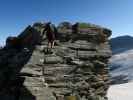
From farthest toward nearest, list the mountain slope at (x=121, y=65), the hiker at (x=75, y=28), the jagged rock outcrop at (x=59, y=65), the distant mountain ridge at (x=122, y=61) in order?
the mountain slope at (x=121, y=65) → the distant mountain ridge at (x=122, y=61) → the hiker at (x=75, y=28) → the jagged rock outcrop at (x=59, y=65)

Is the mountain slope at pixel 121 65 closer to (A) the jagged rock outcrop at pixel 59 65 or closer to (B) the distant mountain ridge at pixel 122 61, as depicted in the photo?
(B) the distant mountain ridge at pixel 122 61

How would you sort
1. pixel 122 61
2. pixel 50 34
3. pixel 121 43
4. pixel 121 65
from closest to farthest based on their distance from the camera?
pixel 50 34, pixel 121 65, pixel 122 61, pixel 121 43

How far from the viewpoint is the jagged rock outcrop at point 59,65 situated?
19234 millimetres

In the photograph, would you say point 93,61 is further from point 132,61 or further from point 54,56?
point 132,61

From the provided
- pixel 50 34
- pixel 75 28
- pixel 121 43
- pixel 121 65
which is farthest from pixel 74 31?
pixel 121 43

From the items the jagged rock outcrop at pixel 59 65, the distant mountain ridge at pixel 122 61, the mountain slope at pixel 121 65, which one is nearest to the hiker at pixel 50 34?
the jagged rock outcrop at pixel 59 65

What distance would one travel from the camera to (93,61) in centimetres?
2284

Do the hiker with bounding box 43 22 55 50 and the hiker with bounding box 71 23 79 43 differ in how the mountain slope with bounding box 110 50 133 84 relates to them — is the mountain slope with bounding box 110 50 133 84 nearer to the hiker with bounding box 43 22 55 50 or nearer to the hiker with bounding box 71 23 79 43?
the hiker with bounding box 71 23 79 43

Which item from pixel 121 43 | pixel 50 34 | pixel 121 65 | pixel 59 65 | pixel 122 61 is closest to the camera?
pixel 59 65

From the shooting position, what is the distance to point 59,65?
68.1 feet

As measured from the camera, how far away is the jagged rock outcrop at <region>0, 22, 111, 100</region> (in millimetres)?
19234

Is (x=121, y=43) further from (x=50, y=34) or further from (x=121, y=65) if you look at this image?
(x=50, y=34)

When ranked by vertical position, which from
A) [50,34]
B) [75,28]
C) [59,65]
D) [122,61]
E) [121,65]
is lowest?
[121,65]

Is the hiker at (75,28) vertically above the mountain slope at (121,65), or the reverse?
the hiker at (75,28)
